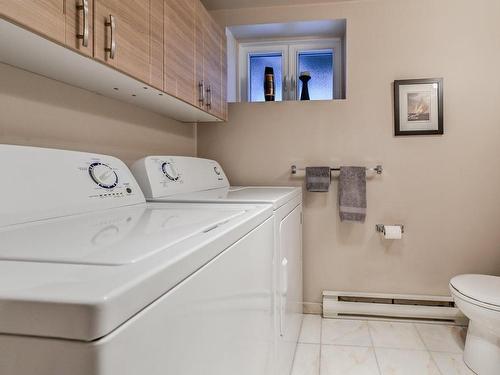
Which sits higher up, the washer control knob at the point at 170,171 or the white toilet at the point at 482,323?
the washer control knob at the point at 170,171

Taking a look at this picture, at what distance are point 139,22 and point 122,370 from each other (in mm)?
1189

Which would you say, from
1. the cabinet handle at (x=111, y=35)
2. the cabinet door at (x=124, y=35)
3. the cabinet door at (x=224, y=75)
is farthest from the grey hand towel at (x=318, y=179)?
the cabinet handle at (x=111, y=35)

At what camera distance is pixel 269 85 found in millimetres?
2617

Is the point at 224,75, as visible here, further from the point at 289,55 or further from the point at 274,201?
the point at 274,201

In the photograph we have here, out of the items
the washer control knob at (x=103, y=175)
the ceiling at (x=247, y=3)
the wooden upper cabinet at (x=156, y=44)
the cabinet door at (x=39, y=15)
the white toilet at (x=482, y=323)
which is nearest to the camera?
the cabinet door at (x=39, y=15)

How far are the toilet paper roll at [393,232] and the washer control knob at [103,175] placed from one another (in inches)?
67.9

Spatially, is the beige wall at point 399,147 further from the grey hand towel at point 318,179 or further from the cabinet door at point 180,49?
the cabinet door at point 180,49

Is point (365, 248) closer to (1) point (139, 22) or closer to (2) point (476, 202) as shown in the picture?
(2) point (476, 202)

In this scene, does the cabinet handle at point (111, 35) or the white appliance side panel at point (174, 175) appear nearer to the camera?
the cabinet handle at point (111, 35)

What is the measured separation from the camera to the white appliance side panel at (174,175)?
153 centimetres

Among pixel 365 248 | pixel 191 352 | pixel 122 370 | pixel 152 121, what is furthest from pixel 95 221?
pixel 365 248

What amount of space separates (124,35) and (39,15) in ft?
1.13

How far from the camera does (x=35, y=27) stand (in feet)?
2.69

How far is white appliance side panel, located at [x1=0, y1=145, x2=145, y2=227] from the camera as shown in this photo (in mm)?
879
